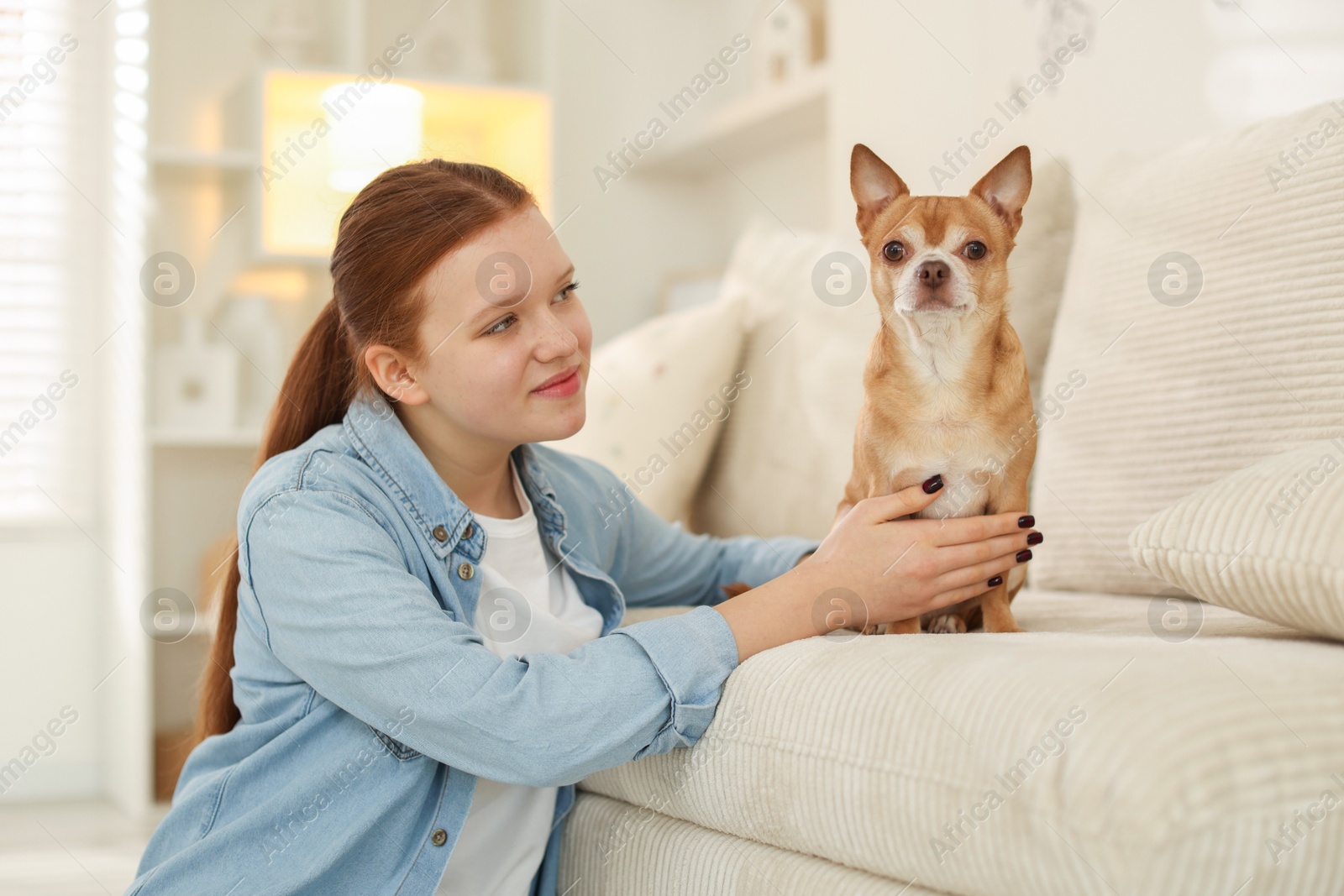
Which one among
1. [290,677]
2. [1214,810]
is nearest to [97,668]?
[290,677]

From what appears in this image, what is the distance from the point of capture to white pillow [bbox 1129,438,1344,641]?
0.78 m

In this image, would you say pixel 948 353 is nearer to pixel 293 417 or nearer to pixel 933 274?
pixel 933 274

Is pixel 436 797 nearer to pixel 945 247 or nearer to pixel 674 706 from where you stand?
pixel 674 706

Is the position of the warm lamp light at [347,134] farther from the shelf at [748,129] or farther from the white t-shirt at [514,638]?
the white t-shirt at [514,638]

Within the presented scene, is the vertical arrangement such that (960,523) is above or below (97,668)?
above

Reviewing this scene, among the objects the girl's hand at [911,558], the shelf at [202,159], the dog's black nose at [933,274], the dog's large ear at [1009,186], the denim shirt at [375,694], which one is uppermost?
the shelf at [202,159]

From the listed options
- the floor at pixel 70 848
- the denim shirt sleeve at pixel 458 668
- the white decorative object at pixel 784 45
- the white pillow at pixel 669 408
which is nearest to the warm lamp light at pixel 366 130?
the white decorative object at pixel 784 45

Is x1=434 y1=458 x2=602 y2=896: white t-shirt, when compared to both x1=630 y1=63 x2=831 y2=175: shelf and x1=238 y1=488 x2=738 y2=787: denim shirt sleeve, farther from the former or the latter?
x1=630 y1=63 x2=831 y2=175: shelf

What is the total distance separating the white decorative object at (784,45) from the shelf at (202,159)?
1249 millimetres

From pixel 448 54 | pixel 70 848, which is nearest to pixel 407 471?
pixel 70 848

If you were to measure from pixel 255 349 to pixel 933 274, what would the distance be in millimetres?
2185

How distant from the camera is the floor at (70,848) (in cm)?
194

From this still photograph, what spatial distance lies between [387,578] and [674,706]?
0.85 feet

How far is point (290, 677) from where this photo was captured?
1.01 meters
